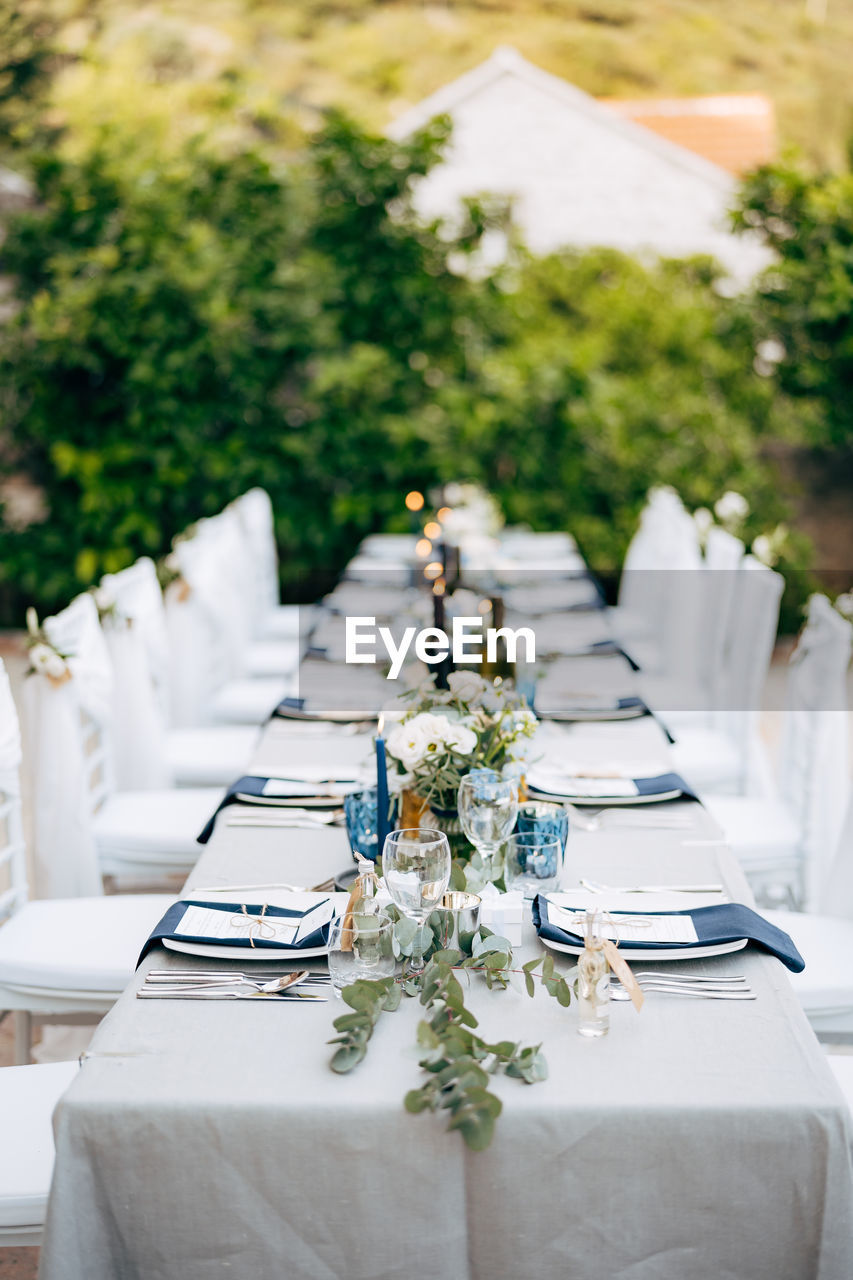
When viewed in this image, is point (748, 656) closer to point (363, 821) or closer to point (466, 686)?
point (466, 686)

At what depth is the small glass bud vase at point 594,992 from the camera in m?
1.36

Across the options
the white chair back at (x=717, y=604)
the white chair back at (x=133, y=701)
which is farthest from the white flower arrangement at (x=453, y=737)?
the white chair back at (x=717, y=604)

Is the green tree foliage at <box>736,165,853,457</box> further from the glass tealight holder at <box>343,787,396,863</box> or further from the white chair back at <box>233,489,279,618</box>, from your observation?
the glass tealight holder at <box>343,787,396,863</box>

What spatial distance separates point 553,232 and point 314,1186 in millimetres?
9535

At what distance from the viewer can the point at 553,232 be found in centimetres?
984

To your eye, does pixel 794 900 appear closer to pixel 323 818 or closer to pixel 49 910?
pixel 323 818

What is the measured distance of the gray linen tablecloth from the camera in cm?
124

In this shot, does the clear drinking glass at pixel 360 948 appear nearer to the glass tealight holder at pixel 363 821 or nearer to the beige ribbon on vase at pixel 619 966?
the beige ribbon on vase at pixel 619 966

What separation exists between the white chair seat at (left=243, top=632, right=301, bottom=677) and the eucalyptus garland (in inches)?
113

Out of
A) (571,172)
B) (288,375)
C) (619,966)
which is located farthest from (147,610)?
(571,172)

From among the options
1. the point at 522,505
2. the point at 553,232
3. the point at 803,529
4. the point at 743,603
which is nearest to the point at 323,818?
the point at 743,603

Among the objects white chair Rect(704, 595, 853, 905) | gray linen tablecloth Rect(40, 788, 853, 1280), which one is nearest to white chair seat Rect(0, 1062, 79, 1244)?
gray linen tablecloth Rect(40, 788, 853, 1280)

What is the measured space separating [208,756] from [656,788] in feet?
5.02

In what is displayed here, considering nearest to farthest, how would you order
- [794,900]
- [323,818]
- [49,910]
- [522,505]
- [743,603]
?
[323,818] → [49,910] → [794,900] → [743,603] → [522,505]
